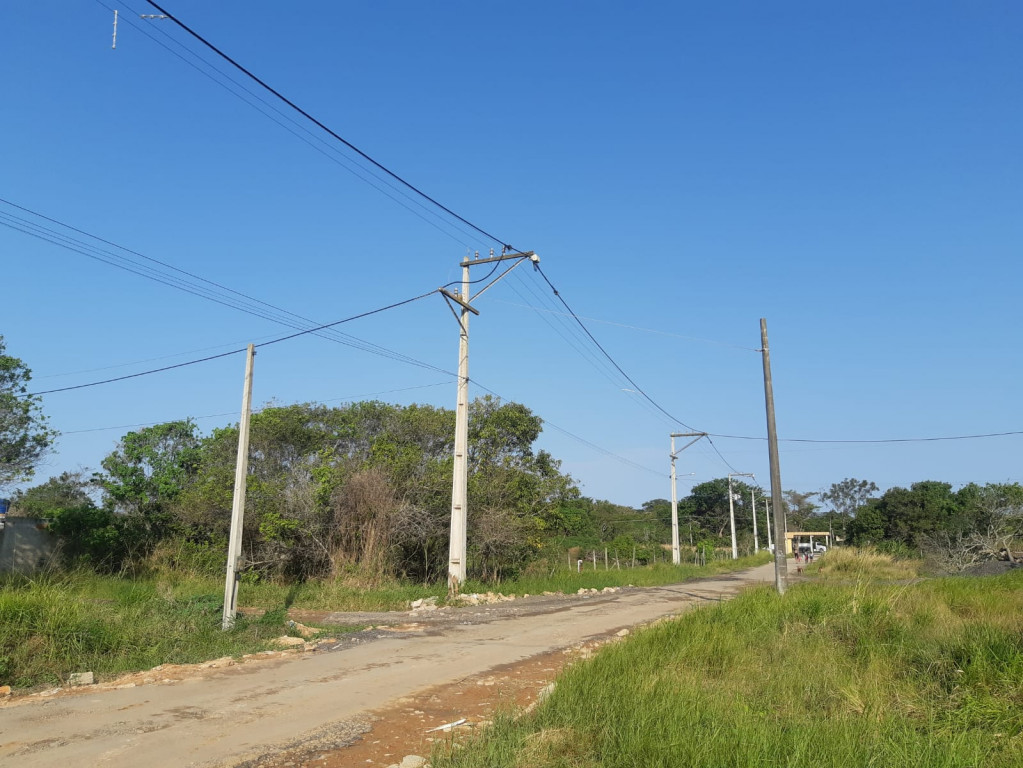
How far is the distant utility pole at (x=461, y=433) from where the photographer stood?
65.1ft

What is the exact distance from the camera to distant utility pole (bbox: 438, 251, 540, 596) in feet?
65.1

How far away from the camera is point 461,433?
811 inches

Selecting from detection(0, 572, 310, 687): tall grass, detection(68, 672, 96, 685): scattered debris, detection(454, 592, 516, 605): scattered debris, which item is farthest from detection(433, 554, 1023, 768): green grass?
detection(454, 592, 516, 605): scattered debris

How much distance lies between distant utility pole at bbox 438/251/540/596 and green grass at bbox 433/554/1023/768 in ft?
27.4

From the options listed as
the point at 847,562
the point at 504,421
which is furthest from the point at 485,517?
the point at 847,562

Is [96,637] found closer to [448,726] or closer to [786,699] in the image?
[448,726]

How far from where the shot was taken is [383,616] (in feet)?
51.5

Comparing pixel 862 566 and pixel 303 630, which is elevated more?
pixel 862 566

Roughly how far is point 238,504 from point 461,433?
307 inches

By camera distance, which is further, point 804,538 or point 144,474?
point 804,538

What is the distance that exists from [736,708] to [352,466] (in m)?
18.1

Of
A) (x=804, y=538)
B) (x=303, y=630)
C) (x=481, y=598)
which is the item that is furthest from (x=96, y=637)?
(x=804, y=538)

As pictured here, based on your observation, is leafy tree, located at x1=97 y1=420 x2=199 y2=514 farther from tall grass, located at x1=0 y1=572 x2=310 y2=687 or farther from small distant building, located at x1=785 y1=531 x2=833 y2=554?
small distant building, located at x1=785 y1=531 x2=833 y2=554

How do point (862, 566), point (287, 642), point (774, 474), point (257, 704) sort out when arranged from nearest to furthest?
point (257, 704) < point (287, 642) < point (774, 474) < point (862, 566)
